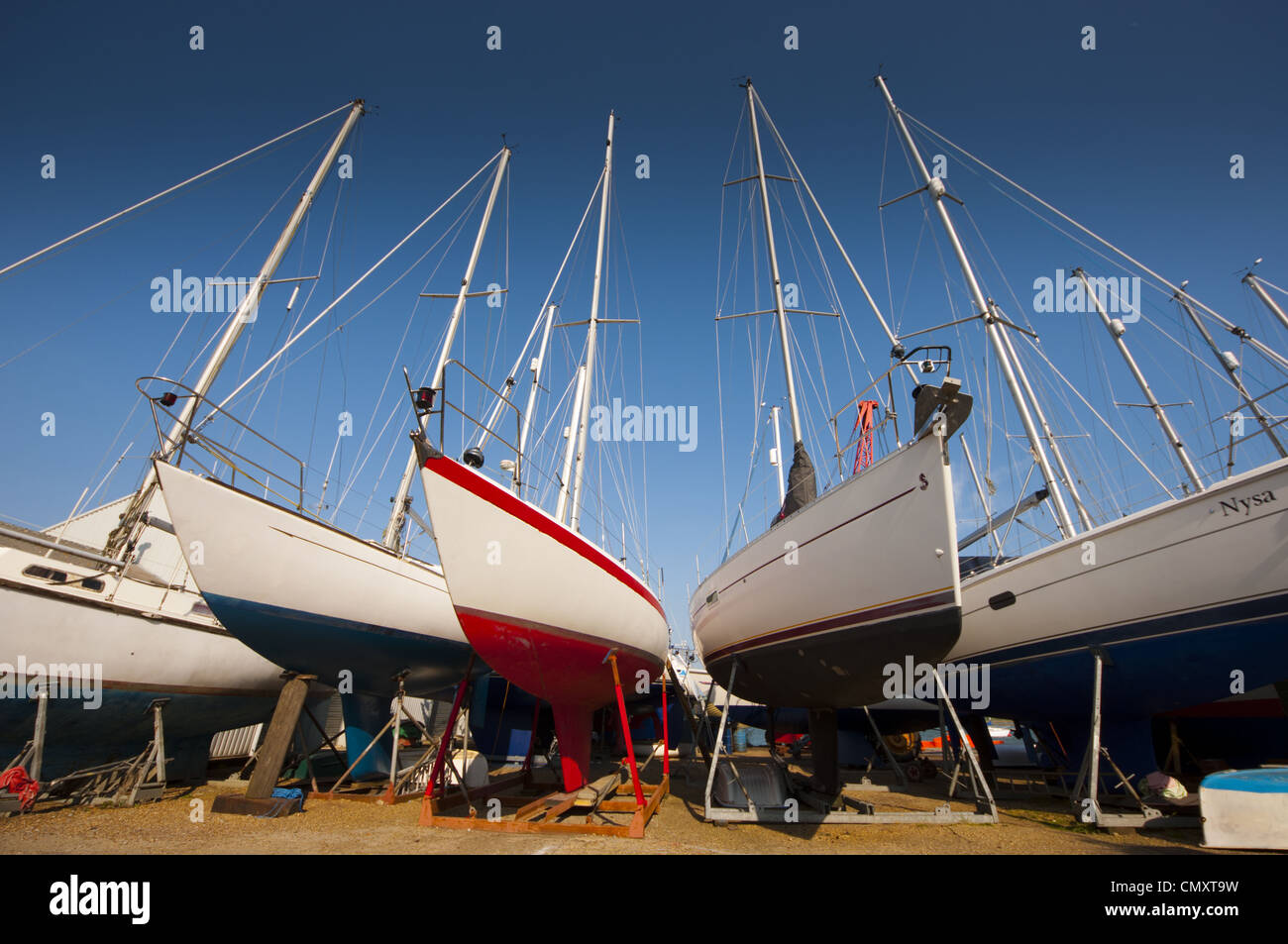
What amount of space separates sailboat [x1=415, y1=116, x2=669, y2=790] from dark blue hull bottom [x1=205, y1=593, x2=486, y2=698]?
11.4 ft

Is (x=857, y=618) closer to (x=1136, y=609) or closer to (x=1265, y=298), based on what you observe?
(x=1136, y=609)

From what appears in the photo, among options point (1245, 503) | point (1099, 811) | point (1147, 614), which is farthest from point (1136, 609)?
point (1099, 811)

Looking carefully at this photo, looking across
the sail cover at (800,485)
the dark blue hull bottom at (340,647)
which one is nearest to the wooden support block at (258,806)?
the dark blue hull bottom at (340,647)

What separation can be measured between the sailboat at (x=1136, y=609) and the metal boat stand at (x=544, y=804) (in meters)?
6.84

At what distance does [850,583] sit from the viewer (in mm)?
6395

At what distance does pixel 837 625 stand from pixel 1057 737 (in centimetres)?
923

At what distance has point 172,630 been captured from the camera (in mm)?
9383

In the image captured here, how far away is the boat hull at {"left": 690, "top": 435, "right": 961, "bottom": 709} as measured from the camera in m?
5.55

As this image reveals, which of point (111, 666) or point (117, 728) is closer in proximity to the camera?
point (111, 666)

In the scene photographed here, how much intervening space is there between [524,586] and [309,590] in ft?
14.2
